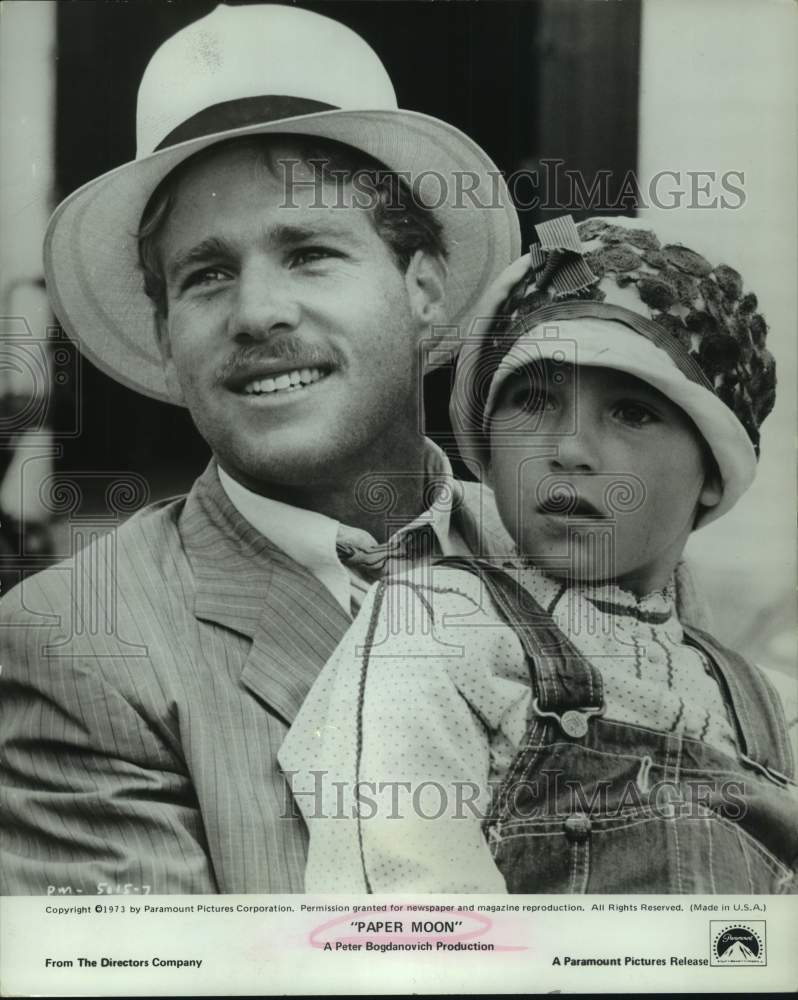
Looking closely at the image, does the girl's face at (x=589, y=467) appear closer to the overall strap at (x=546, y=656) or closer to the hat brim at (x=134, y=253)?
the overall strap at (x=546, y=656)

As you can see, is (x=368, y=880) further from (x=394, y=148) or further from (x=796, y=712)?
(x=394, y=148)

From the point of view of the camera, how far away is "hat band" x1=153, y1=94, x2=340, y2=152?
141 inches

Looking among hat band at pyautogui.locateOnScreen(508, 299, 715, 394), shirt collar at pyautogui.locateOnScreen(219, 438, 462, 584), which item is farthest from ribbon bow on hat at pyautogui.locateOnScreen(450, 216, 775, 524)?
shirt collar at pyautogui.locateOnScreen(219, 438, 462, 584)

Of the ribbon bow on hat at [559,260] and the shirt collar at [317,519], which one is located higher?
the ribbon bow on hat at [559,260]

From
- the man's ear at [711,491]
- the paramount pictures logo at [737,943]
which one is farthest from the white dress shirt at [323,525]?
the paramount pictures logo at [737,943]

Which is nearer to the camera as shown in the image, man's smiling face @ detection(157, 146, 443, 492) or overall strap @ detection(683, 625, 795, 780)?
man's smiling face @ detection(157, 146, 443, 492)

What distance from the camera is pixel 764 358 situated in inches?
149

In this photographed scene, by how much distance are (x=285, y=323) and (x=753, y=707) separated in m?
1.86

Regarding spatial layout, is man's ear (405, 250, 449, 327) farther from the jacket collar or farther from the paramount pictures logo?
the paramount pictures logo

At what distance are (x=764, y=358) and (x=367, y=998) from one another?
232 centimetres

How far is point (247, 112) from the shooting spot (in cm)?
360

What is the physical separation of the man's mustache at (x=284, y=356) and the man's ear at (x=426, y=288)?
287 millimetres

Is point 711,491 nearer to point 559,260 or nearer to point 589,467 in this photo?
point 589,467

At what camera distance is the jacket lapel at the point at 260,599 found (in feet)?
11.8
